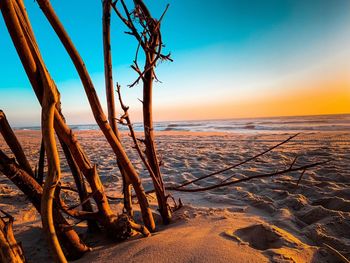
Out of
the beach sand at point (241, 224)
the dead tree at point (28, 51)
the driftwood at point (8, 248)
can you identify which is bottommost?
the beach sand at point (241, 224)

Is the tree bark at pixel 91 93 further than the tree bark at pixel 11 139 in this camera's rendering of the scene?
No

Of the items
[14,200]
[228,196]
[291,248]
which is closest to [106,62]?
[291,248]

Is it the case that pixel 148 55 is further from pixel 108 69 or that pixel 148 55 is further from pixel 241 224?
pixel 241 224

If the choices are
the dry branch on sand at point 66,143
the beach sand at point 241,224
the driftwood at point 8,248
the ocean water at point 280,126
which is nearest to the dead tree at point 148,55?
the dry branch on sand at point 66,143

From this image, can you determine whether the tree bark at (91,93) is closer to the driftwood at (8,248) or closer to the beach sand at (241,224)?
the beach sand at (241,224)

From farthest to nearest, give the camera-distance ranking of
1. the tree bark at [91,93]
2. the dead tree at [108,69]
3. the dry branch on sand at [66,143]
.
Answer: the dead tree at [108,69], the tree bark at [91,93], the dry branch on sand at [66,143]

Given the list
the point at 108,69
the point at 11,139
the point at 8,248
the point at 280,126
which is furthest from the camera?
the point at 280,126

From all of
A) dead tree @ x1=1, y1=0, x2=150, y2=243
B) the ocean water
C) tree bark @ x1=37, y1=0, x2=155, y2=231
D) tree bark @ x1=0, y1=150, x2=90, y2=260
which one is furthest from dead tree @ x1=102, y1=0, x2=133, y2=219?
the ocean water

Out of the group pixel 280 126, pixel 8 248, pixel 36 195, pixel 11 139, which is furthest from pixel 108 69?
pixel 280 126

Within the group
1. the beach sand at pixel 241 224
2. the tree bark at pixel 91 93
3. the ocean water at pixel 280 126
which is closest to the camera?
the tree bark at pixel 91 93

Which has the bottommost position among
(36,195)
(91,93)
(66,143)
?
(36,195)

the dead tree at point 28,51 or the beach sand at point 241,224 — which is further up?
the dead tree at point 28,51

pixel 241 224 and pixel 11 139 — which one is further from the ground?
pixel 11 139

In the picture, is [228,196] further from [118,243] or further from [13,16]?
[13,16]
